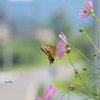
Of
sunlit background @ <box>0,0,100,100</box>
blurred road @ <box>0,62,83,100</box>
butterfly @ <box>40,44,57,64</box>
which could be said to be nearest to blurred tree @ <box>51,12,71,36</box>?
sunlit background @ <box>0,0,100,100</box>

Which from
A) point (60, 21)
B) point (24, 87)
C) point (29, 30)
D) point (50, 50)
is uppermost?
point (50, 50)

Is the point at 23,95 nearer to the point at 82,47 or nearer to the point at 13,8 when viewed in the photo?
the point at 82,47

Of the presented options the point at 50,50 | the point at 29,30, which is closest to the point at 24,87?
the point at 50,50

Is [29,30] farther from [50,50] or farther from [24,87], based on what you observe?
[50,50]

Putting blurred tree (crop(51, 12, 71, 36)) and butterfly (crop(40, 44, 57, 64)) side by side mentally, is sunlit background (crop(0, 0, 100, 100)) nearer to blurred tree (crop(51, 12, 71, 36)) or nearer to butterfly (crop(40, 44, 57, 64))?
blurred tree (crop(51, 12, 71, 36))

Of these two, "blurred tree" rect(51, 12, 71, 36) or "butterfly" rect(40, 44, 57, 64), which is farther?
"blurred tree" rect(51, 12, 71, 36)

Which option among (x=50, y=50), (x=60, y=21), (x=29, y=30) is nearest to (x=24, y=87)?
(x=50, y=50)

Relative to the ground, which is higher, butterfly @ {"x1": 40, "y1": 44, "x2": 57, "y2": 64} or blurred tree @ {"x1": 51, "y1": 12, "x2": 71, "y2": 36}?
butterfly @ {"x1": 40, "y1": 44, "x2": 57, "y2": 64}

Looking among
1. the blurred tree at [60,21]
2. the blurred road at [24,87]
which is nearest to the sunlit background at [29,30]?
the blurred tree at [60,21]

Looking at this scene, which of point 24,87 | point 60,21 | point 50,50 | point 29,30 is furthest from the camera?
point 29,30

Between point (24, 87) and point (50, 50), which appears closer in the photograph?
point (50, 50)

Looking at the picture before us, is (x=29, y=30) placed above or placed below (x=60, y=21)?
below

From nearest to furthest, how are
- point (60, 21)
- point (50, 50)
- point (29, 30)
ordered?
1. point (50, 50)
2. point (60, 21)
3. point (29, 30)
